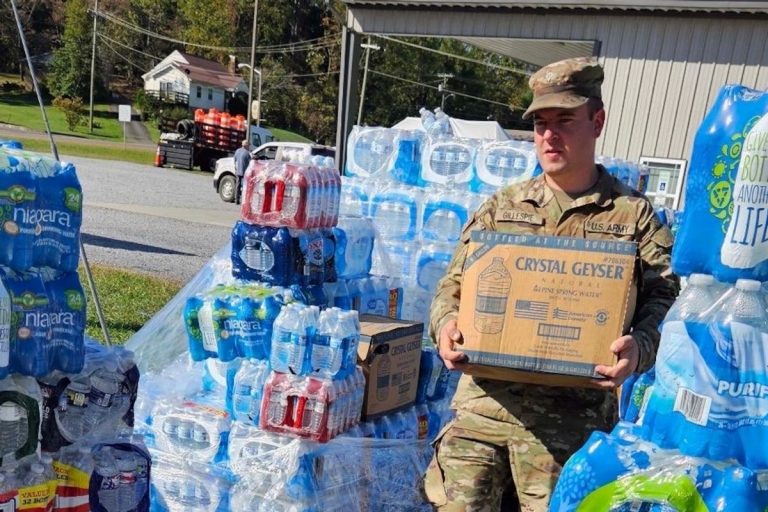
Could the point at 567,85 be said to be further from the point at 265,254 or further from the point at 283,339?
the point at 265,254

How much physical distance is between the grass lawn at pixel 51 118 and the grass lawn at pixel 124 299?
29174 millimetres

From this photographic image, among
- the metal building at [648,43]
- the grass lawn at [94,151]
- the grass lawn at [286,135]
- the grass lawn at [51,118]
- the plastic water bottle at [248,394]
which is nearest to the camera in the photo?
the plastic water bottle at [248,394]

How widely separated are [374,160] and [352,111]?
5.87m

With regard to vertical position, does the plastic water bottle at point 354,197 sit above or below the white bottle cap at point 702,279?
below

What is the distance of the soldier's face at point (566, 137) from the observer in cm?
245

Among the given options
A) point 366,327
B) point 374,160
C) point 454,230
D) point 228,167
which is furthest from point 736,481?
point 228,167

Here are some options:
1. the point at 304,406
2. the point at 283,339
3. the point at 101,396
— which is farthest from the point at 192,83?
the point at 101,396

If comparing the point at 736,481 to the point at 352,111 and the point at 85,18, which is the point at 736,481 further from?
the point at 85,18

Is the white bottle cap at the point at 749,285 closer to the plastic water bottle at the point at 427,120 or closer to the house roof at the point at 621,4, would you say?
the plastic water bottle at the point at 427,120

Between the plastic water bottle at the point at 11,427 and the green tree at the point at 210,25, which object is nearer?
the plastic water bottle at the point at 11,427

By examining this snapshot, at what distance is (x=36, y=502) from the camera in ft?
9.20

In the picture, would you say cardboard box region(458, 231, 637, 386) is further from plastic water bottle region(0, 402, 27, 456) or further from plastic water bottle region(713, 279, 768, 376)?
plastic water bottle region(0, 402, 27, 456)

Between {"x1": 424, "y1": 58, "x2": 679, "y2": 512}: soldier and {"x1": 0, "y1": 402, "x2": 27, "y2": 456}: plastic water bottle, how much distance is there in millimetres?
1481

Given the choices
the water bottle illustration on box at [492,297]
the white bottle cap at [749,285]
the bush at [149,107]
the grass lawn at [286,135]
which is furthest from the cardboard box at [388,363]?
the bush at [149,107]
